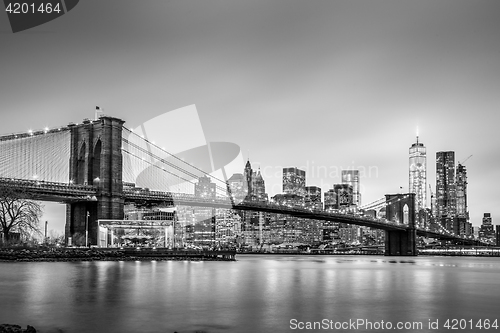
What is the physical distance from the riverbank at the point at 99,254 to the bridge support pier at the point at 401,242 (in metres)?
A: 57.3

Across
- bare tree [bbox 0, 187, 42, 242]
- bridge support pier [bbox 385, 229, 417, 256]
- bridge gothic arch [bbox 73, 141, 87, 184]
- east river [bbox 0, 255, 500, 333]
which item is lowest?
bridge support pier [bbox 385, 229, 417, 256]

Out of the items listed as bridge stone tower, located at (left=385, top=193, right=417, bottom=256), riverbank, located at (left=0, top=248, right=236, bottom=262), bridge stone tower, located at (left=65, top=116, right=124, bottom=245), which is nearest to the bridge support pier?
bridge stone tower, located at (left=385, top=193, right=417, bottom=256)

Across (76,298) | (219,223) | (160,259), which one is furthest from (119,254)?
(219,223)

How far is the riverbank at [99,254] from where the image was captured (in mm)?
55647

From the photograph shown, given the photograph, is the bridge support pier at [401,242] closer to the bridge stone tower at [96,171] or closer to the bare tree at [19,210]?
the bridge stone tower at [96,171]

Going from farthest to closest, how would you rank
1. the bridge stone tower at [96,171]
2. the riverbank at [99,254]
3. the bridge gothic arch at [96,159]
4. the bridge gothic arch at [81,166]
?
the bridge gothic arch at [81,166] < the bridge gothic arch at [96,159] < the bridge stone tower at [96,171] < the riverbank at [99,254]

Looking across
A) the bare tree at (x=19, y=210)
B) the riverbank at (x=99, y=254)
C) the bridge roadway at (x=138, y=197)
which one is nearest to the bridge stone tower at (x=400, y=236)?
the bridge roadway at (x=138, y=197)

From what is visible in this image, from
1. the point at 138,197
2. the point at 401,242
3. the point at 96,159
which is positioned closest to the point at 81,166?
the point at 96,159

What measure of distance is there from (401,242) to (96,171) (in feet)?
239

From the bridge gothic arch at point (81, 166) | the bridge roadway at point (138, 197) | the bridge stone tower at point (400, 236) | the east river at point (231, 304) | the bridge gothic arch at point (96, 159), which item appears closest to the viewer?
the east river at point (231, 304)

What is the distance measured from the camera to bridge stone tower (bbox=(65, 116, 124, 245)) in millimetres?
68125

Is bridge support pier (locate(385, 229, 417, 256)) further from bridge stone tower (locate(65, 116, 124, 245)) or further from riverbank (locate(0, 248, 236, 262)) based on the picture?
bridge stone tower (locate(65, 116, 124, 245))

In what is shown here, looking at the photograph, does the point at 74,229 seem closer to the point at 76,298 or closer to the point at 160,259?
the point at 160,259

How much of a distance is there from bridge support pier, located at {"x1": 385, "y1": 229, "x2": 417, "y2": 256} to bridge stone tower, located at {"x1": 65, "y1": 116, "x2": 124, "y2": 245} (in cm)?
6823
